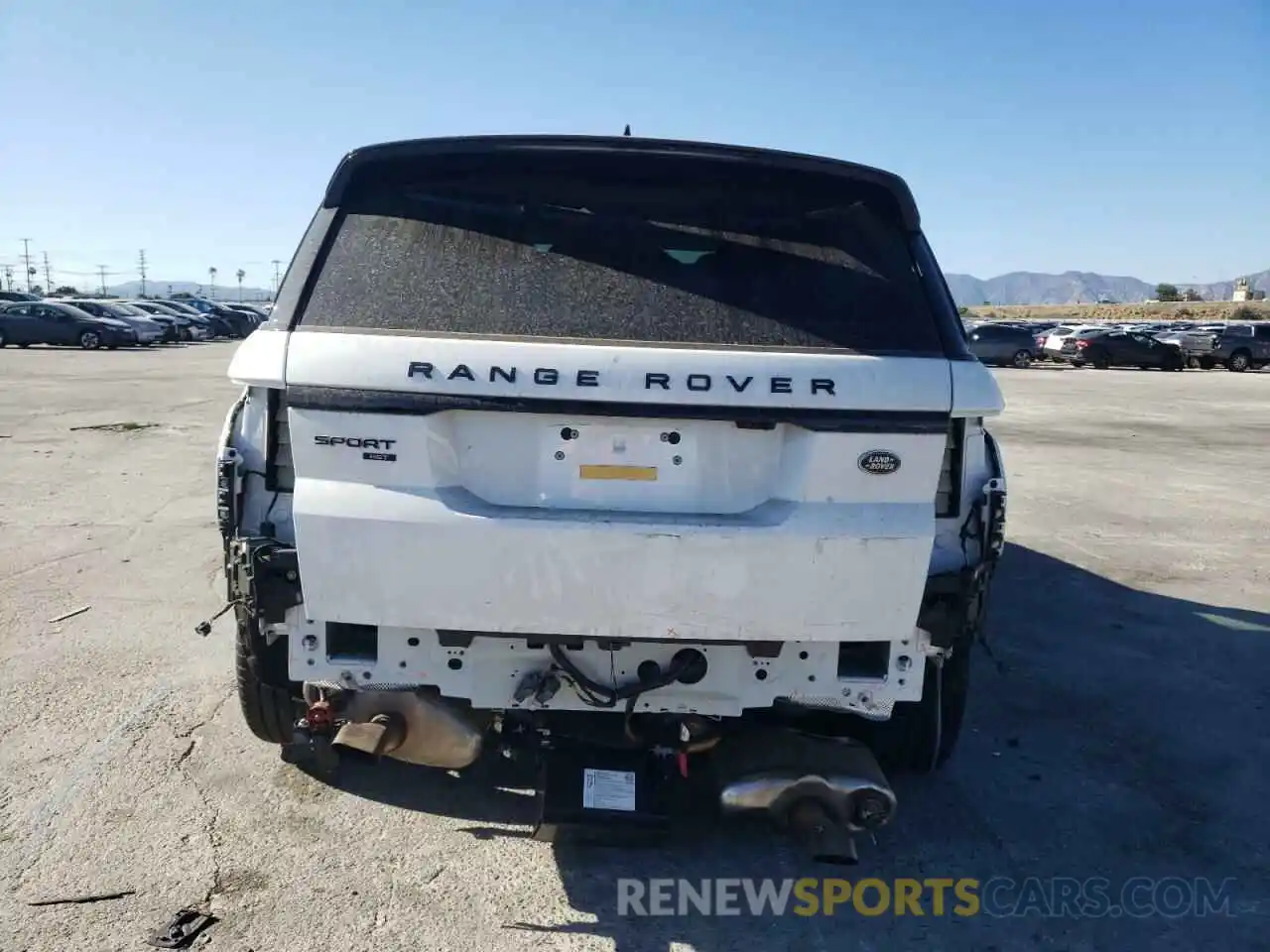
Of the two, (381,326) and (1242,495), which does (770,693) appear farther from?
(1242,495)

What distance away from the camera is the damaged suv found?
2766mm

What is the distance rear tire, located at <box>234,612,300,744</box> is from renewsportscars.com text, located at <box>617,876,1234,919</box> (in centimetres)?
133

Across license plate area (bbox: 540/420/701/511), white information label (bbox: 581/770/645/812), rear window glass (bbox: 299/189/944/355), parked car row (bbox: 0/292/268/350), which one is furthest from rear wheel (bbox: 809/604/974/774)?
parked car row (bbox: 0/292/268/350)

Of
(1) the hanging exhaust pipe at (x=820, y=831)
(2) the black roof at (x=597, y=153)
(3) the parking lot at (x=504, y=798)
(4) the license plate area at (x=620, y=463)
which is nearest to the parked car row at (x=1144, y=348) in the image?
(3) the parking lot at (x=504, y=798)

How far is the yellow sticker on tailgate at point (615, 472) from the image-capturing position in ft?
9.24

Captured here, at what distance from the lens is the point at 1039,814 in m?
3.79

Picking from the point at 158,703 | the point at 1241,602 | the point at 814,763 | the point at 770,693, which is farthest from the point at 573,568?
the point at 1241,602

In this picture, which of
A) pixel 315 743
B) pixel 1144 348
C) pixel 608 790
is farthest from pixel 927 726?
pixel 1144 348

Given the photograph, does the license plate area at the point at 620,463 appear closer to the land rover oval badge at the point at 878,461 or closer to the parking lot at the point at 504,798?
the land rover oval badge at the point at 878,461

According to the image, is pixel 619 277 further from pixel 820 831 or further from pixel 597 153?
pixel 820 831

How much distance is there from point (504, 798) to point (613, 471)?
158cm

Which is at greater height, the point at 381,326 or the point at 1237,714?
the point at 381,326

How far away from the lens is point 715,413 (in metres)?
2.76

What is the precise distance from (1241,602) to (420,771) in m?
5.64
